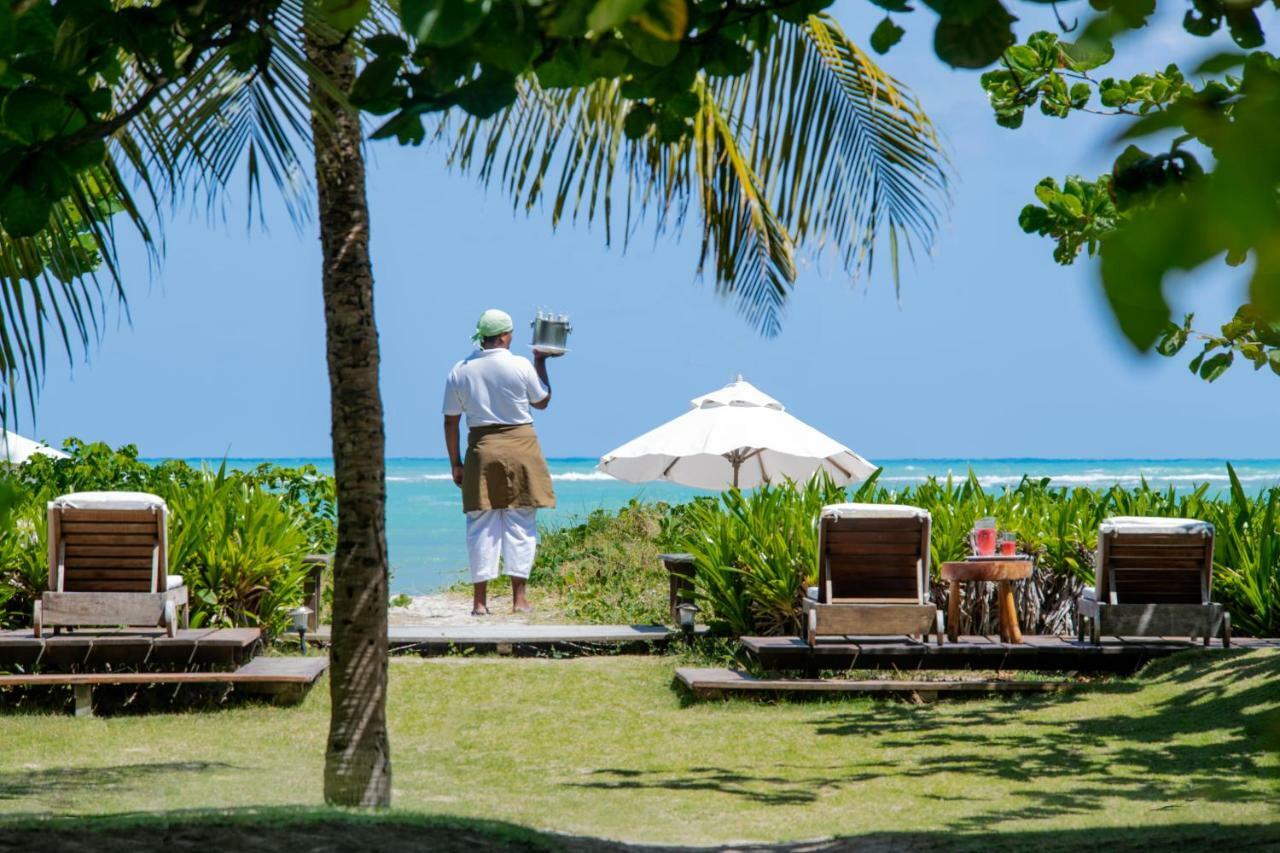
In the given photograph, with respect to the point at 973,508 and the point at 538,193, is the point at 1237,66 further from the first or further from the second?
the point at 973,508

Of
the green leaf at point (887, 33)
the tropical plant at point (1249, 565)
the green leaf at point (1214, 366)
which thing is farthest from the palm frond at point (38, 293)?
the tropical plant at point (1249, 565)

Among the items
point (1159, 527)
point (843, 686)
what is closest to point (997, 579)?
point (1159, 527)

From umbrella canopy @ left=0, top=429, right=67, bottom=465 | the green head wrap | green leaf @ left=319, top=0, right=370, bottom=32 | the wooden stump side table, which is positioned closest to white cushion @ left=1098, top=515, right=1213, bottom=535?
the wooden stump side table

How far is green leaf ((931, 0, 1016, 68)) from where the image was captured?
1938 millimetres

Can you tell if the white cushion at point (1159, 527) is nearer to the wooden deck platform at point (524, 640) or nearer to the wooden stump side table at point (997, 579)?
the wooden stump side table at point (997, 579)

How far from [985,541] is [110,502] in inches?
201

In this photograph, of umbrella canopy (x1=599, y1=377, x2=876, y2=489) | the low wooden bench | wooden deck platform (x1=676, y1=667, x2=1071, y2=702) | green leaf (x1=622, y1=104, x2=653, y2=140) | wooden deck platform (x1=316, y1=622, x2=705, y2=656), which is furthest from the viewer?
umbrella canopy (x1=599, y1=377, x2=876, y2=489)

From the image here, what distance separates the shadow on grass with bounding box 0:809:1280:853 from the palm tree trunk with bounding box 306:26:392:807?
0.52 m

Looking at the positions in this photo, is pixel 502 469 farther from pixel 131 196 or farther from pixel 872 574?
pixel 131 196

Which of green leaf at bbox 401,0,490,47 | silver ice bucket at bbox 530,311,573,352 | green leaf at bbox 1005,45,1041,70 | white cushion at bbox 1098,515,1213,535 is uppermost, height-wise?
green leaf at bbox 1005,45,1041,70

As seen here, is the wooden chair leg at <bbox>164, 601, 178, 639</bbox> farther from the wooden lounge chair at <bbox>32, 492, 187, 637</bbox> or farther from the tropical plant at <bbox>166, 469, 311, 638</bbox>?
the tropical plant at <bbox>166, 469, 311, 638</bbox>

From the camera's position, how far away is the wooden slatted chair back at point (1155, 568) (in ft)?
25.8

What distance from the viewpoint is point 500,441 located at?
993 cm

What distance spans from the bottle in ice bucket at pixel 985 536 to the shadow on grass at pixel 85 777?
14.8 feet
